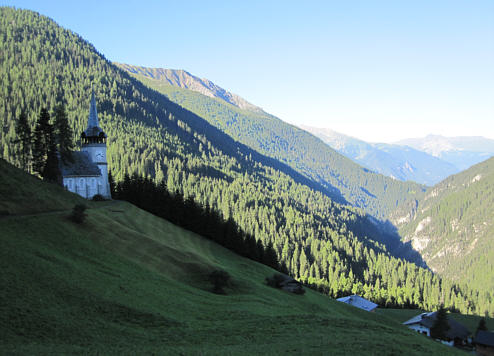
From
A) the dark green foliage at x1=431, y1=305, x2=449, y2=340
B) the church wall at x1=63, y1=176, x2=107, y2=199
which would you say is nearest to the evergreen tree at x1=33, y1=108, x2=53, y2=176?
the church wall at x1=63, y1=176, x2=107, y2=199

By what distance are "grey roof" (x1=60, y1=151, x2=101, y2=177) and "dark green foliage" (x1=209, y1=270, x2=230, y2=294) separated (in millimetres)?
43418

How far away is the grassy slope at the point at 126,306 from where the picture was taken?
82.4 ft

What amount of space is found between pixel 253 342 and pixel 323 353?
5.59 metres

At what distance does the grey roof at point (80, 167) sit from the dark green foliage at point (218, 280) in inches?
1709

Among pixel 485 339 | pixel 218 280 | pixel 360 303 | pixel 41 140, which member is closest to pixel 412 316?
pixel 360 303

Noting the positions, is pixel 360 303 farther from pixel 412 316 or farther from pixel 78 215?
pixel 78 215

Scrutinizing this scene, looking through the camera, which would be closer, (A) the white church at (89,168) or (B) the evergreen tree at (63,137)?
(B) the evergreen tree at (63,137)

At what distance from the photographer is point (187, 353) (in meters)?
24.7

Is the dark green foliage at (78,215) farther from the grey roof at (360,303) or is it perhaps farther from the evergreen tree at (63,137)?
the grey roof at (360,303)

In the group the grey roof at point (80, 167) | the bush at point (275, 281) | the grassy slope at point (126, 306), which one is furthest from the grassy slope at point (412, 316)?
the grey roof at point (80, 167)

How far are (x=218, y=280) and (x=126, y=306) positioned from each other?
1985 centimetres

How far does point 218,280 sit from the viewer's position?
50.2 meters

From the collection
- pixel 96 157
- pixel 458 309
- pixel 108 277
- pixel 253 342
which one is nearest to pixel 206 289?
pixel 108 277

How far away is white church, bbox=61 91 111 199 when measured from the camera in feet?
256
